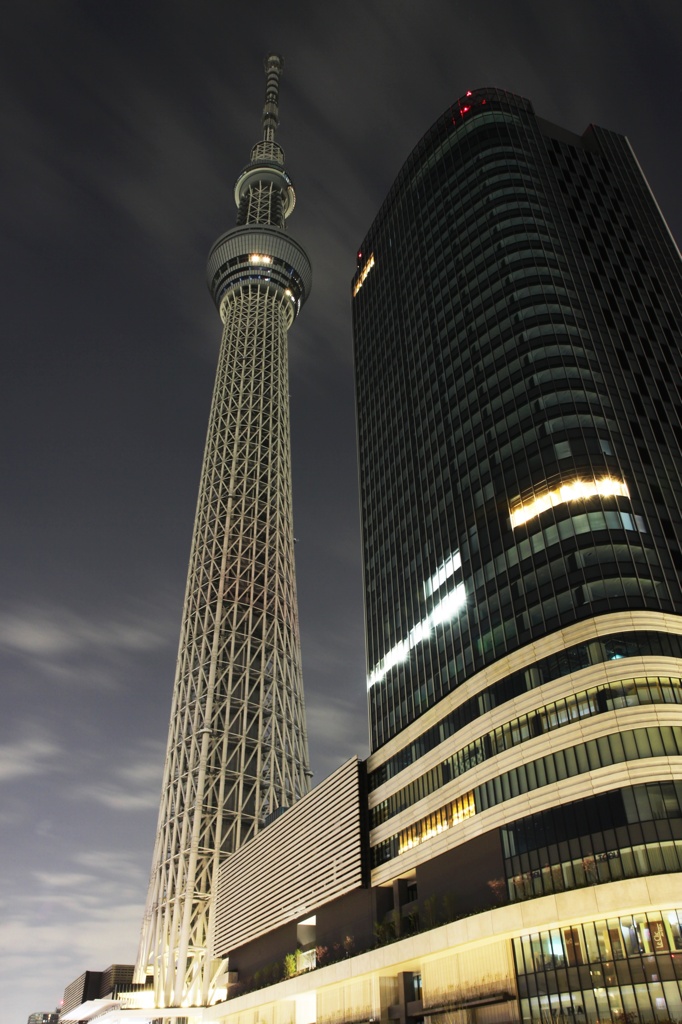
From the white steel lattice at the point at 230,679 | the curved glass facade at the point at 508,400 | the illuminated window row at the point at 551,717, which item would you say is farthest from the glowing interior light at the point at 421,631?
the white steel lattice at the point at 230,679

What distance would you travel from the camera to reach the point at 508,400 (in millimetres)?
85562

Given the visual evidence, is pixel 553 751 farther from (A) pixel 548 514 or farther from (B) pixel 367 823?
(B) pixel 367 823

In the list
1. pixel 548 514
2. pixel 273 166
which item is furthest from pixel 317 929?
pixel 273 166

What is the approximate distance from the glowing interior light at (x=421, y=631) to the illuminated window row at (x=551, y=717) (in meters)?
16.2

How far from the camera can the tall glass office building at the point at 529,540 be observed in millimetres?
55062

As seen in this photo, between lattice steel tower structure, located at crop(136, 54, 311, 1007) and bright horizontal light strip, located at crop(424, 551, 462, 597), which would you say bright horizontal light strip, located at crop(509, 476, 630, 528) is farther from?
lattice steel tower structure, located at crop(136, 54, 311, 1007)

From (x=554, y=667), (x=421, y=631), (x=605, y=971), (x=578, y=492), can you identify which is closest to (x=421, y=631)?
(x=421, y=631)

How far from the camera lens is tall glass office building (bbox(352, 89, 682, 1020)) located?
5506 cm

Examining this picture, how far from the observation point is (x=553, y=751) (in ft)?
194

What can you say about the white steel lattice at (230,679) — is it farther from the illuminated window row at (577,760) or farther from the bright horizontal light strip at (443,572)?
the illuminated window row at (577,760)

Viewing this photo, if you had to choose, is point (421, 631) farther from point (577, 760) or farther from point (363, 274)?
point (363, 274)

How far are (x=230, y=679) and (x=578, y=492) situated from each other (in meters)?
67.4

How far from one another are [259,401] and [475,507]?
80875mm

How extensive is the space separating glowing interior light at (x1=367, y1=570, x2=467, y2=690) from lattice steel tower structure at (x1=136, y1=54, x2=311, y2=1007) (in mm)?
28312
